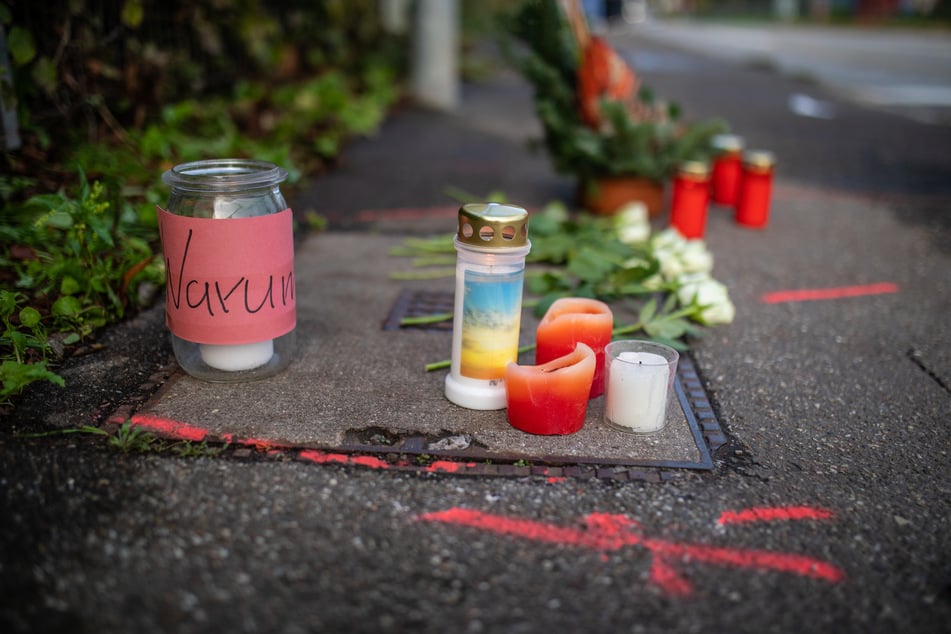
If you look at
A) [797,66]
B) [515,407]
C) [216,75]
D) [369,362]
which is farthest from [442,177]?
[797,66]

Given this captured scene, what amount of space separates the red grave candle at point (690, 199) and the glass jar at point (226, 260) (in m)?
2.13

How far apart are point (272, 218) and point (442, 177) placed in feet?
9.95

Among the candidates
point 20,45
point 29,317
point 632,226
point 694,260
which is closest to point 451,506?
point 29,317

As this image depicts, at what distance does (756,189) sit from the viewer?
158 inches

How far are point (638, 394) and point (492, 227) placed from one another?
558mm

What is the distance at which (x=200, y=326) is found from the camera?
2102mm

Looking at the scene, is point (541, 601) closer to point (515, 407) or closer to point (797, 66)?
point (515, 407)

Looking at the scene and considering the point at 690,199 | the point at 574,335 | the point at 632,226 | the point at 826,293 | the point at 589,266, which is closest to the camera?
the point at 574,335

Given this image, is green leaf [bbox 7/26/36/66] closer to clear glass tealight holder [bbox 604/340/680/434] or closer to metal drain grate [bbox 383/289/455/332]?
metal drain grate [bbox 383/289/455/332]

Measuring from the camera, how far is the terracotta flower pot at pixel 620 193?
4.03 metres

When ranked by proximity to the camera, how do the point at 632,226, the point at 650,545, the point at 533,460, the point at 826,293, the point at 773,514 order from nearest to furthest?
the point at 650,545, the point at 773,514, the point at 533,460, the point at 826,293, the point at 632,226

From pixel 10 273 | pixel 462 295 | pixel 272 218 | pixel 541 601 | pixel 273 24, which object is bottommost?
pixel 541 601

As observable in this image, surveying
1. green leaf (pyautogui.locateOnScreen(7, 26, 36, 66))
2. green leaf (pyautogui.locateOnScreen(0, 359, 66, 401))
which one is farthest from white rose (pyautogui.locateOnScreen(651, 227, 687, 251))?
green leaf (pyautogui.locateOnScreen(7, 26, 36, 66))

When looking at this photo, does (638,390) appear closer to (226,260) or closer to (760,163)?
(226,260)
